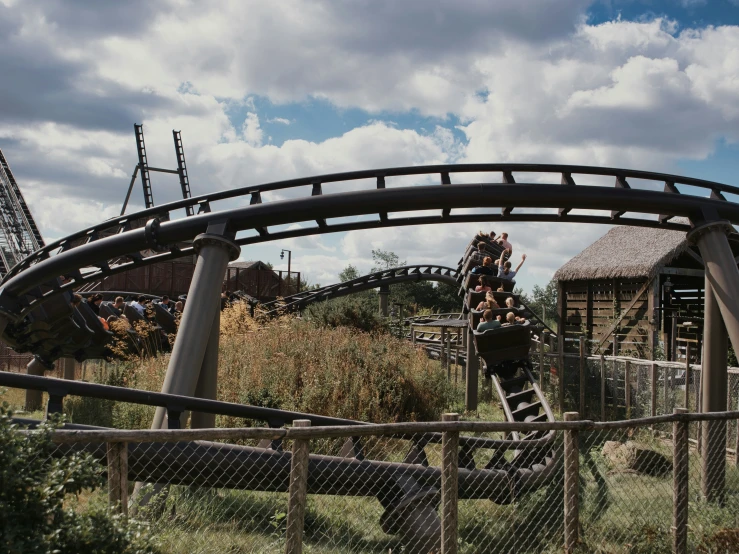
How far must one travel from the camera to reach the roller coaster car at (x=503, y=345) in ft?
32.3

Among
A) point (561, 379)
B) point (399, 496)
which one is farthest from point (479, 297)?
point (399, 496)

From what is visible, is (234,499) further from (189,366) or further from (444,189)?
(444,189)

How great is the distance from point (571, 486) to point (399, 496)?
166 cm

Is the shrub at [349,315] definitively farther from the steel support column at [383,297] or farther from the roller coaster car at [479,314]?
the roller coaster car at [479,314]

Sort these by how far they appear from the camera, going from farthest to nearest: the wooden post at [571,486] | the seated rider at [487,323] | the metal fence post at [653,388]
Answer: the metal fence post at [653,388]
the seated rider at [487,323]
the wooden post at [571,486]

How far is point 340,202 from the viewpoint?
7.45 metres

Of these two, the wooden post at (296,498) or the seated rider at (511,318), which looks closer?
the wooden post at (296,498)

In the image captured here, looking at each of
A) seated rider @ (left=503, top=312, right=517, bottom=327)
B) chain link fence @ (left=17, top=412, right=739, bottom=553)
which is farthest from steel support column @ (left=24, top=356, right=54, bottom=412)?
seated rider @ (left=503, top=312, right=517, bottom=327)

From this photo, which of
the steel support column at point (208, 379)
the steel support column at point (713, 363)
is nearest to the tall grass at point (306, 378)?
the steel support column at point (208, 379)

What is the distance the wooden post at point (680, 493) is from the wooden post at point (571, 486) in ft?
2.76

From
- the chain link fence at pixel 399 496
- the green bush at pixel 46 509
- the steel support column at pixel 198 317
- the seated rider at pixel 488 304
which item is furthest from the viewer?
the seated rider at pixel 488 304

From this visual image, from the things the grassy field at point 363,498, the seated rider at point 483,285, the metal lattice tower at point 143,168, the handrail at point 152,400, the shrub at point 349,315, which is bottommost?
the grassy field at point 363,498

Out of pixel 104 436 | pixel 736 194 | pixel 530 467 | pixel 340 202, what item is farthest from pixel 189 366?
pixel 736 194

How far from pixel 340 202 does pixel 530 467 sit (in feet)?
12.0
